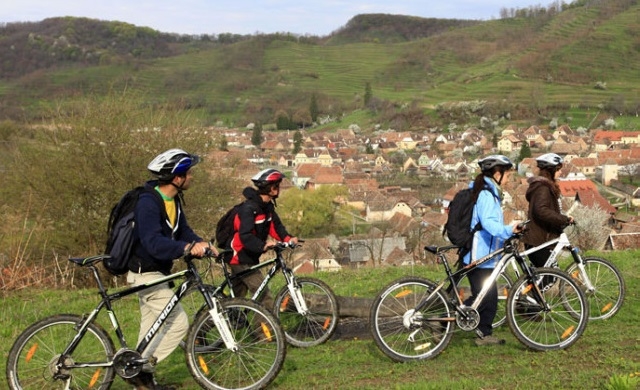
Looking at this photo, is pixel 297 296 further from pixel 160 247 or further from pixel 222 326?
pixel 160 247

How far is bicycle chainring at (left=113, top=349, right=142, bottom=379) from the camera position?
5.24 metres

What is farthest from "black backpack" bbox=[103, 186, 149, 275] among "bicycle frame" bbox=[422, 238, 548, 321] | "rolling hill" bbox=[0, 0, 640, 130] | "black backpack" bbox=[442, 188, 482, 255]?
"rolling hill" bbox=[0, 0, 640, 130]

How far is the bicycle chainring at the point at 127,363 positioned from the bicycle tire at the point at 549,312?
3731 mm

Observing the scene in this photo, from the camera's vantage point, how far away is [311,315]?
7.07m

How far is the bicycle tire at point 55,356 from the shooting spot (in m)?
5.23

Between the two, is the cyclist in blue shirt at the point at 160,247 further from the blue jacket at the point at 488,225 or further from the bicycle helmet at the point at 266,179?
the blue jacket at the point at 488,225

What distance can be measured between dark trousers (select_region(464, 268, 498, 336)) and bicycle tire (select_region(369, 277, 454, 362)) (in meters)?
0.46

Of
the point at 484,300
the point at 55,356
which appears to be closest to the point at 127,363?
the point at 55,356

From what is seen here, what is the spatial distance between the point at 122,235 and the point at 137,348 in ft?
3.42

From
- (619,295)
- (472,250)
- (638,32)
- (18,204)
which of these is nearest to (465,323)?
(472,250)

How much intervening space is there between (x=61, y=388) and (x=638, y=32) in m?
163

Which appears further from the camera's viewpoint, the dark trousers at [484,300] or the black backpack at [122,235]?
the dark trousers at [484,300]

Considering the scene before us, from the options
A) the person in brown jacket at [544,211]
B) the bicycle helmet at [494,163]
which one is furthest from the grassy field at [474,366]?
the bicycle helmet at [494,163]

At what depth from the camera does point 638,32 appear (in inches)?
5586
